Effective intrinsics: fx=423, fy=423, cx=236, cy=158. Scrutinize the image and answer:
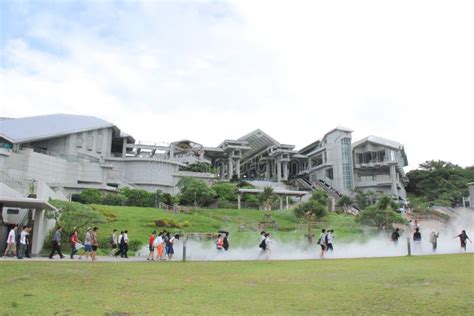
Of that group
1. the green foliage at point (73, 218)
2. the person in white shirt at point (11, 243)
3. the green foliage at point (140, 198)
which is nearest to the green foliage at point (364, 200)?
the green foliage at point (140, 198)

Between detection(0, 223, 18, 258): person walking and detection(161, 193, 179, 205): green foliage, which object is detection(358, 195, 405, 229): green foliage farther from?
detection(0, 223, 18, 258): person walking

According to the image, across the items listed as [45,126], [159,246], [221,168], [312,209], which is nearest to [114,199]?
[45,126]

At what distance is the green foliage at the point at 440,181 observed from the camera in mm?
56803

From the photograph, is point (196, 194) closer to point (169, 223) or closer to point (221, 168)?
point (169, 223)

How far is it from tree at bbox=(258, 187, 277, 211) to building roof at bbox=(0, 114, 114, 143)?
22983 mm

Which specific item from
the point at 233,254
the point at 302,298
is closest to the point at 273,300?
the point at 302,298

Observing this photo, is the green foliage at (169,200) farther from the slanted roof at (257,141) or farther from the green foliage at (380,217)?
the slanted roof at (257,141)

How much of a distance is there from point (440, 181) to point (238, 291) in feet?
204

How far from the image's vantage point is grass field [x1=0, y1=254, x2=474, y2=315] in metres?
6.52

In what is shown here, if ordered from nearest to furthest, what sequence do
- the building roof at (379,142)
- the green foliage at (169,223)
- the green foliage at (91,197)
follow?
the green foliage at (169,223) → the green foliage at (91,197) → the building roof at (379,142)

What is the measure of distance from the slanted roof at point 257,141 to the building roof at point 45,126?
24.3 metres

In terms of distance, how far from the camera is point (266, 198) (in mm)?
46625

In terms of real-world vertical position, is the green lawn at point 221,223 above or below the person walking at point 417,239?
above

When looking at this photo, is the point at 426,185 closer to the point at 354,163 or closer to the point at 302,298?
the point at 354,163
